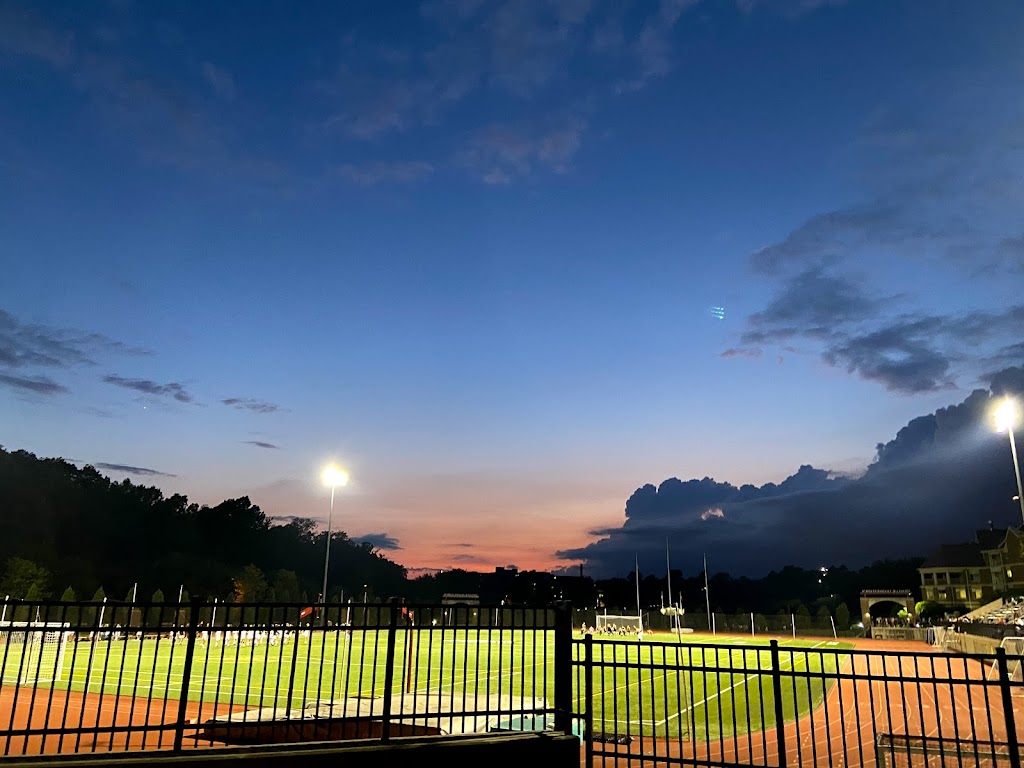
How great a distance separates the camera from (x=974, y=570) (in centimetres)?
11969

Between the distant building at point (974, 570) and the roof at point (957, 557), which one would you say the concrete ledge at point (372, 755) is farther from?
the roof at point (957, 557)

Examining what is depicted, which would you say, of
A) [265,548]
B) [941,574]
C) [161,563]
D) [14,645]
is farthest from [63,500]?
[941,574]

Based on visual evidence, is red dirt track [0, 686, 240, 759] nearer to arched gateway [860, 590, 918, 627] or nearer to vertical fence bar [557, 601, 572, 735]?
vertical fence bar [557, 601, 572, 735]

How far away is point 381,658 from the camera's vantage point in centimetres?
3528

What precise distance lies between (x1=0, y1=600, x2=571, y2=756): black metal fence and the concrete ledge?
0.25 meters

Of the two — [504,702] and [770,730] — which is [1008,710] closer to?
[504,702]

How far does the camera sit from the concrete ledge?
7203 mm

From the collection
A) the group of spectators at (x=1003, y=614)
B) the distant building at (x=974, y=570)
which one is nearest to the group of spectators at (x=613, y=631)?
the group of spectators at (x=1003, y=614)

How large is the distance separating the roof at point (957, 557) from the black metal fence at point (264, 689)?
117818 mm

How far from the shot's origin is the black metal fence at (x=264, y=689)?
7.84 metres

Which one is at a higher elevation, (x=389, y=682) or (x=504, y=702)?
(x=389, y=682)

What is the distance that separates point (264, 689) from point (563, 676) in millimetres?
11282

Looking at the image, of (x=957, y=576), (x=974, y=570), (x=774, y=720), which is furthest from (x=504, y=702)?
(x=957, y=576)

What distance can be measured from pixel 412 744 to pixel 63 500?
116 m
